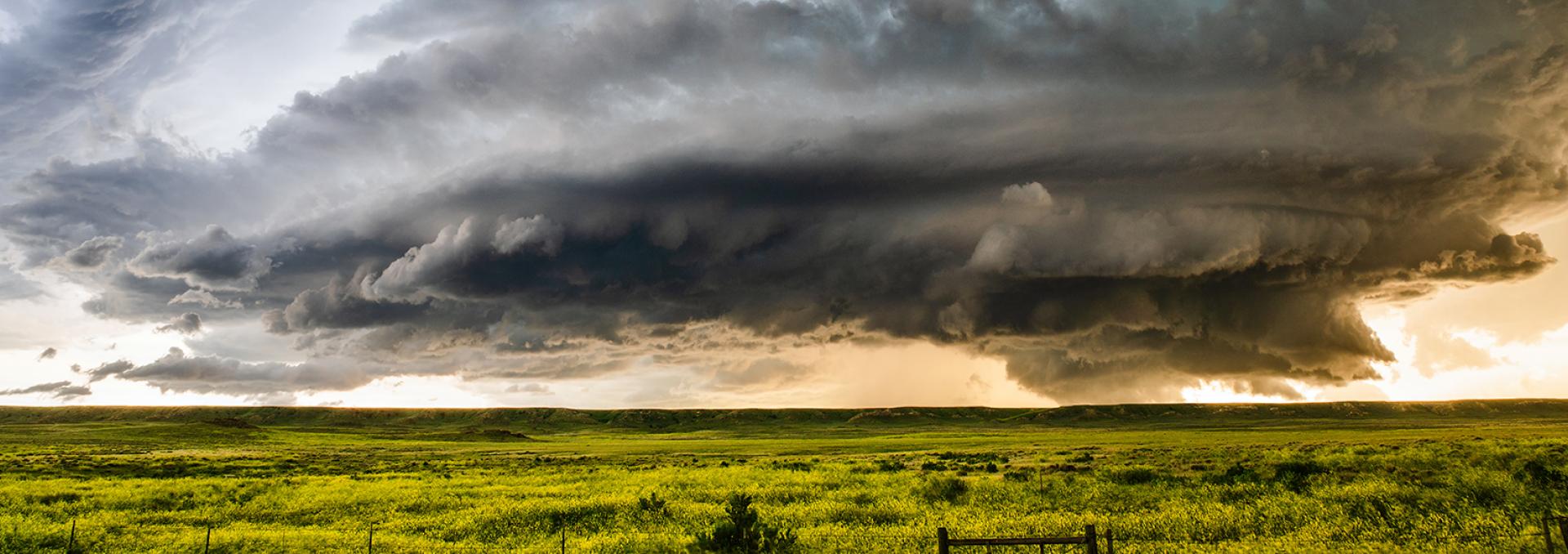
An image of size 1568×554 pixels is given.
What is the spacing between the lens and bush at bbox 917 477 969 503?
3597cm

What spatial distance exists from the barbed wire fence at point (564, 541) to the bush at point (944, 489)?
1018cm

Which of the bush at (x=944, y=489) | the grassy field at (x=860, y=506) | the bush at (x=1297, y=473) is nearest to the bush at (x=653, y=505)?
the grassy field at (x=860, y=506)

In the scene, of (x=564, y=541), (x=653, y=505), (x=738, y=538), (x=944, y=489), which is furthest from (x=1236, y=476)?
(x=564, y=541)

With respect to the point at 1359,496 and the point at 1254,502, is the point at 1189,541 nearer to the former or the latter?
the point at 1254,502

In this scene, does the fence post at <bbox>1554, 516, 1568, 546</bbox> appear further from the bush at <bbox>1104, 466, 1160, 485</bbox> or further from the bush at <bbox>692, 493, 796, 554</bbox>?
the bush at <bbox>1104, 466, 1160, 485</bbox>

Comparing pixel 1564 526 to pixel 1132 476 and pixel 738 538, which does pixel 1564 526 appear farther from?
pixel 1132 476

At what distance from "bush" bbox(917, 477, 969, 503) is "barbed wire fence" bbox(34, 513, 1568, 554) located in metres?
10.2

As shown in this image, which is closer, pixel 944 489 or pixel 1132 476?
pixel 944 489

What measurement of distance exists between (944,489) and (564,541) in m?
20.0

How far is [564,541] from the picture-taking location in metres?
22.9

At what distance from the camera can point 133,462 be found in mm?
75062

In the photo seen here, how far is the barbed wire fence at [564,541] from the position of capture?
866 inches

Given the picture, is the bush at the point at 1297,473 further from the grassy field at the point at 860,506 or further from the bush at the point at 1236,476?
the bush at the point at 1236,476

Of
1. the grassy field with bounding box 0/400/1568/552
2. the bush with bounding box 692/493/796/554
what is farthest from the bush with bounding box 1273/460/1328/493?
the bush with bounding box 692/493/796/554
